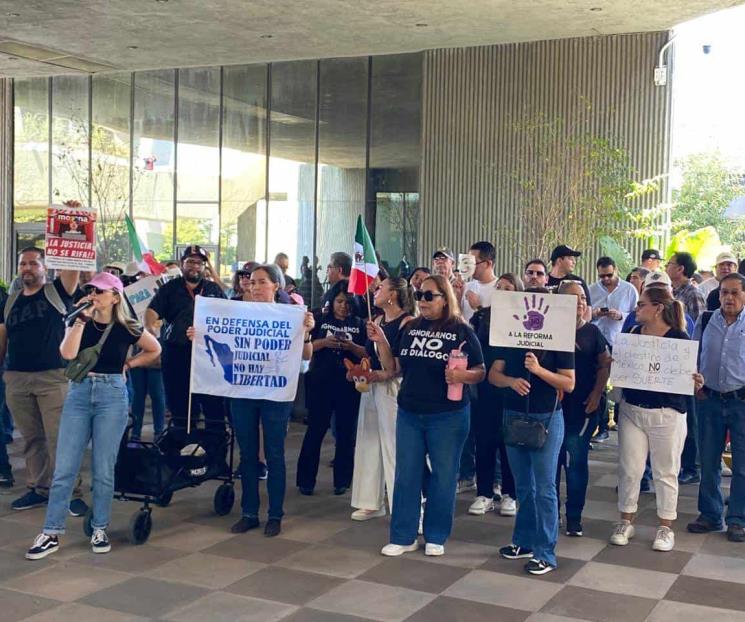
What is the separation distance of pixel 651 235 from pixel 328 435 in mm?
7645

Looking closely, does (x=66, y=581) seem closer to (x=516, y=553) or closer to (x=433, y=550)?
(x=433, y=550)

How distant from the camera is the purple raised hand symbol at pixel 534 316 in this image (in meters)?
6.40

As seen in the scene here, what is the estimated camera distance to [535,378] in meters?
6.44

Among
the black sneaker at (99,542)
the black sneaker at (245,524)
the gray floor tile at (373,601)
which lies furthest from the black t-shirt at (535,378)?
the black sneaker at (99,542)

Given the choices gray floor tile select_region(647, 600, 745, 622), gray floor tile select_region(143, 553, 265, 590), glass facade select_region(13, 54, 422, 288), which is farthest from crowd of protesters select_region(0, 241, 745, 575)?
glass facade select_region(13, 54, 422, 288)

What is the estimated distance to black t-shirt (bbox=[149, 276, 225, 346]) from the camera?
877 cm

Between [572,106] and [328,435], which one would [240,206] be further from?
[328,435]

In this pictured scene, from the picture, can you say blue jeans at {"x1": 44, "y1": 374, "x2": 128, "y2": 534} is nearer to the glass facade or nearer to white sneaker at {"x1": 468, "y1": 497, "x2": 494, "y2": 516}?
white sneaker at {"x1": 468, "y1": 497, "x2": 494, "y2": 516}

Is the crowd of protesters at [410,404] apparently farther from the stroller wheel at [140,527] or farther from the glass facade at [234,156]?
the glass facade at [234,156]

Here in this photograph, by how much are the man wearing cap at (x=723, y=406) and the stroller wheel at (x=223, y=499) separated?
343 cm

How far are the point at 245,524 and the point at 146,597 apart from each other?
1.51 m

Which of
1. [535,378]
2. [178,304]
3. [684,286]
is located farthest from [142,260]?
[535,378]

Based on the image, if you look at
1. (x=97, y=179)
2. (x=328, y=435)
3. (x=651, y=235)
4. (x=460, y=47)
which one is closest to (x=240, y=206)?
(x=97, y=179)

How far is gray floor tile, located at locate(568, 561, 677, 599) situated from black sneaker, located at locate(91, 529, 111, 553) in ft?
9.82
